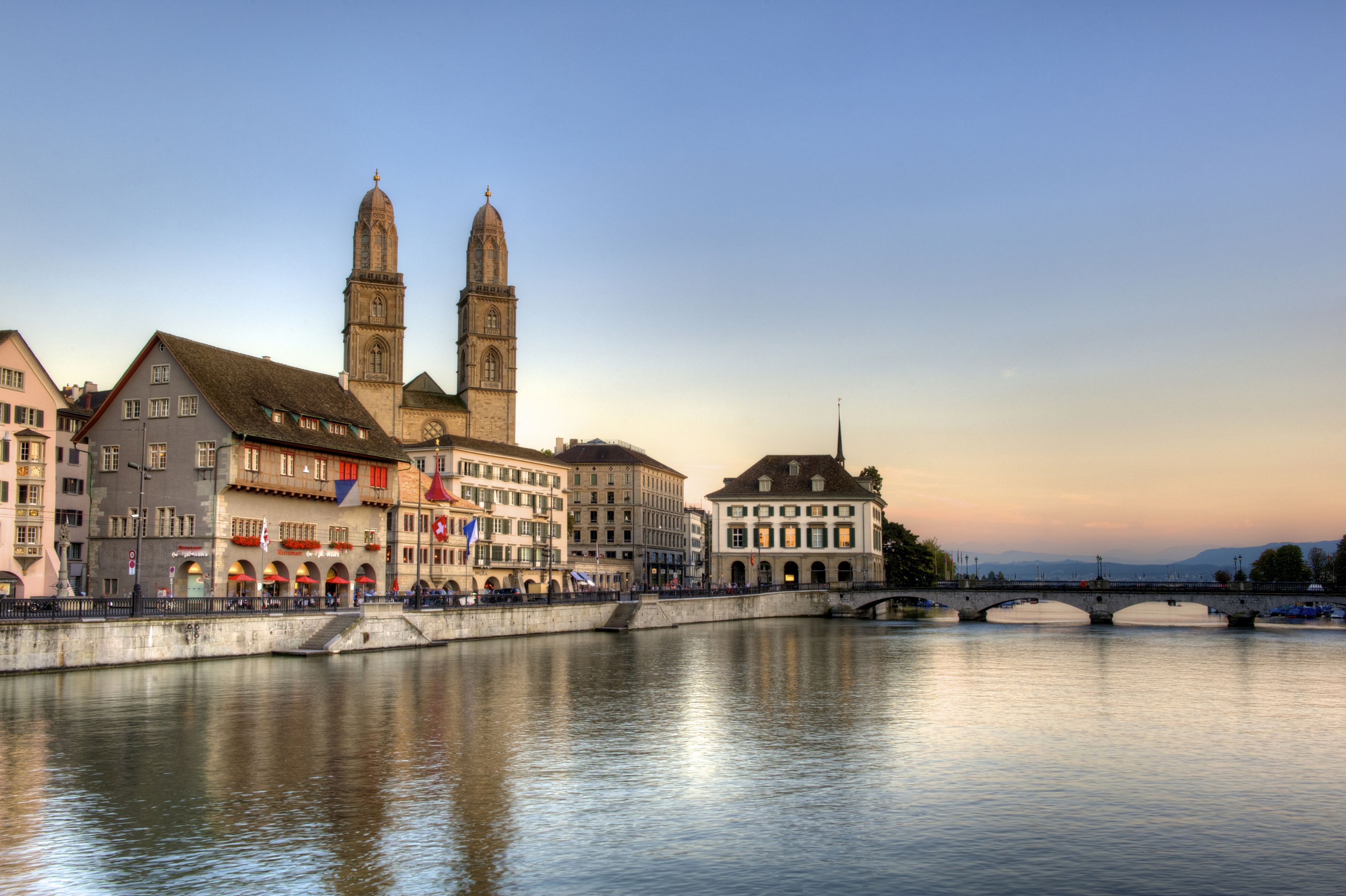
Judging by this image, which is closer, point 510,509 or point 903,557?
point 510,509

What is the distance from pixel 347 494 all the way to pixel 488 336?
198ft

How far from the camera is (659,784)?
870 inches

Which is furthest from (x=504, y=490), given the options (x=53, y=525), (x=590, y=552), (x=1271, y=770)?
(x=1271, y=770)

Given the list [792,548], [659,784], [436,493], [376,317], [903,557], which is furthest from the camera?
[903,557]

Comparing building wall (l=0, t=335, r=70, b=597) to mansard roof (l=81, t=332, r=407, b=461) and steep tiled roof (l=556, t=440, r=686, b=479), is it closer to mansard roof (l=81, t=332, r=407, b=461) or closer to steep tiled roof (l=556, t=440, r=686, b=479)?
mansard roof (l=81, t=332, r=407, b=461)

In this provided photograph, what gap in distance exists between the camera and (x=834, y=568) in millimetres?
109625

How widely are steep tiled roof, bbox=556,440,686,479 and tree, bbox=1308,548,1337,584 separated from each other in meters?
84.1

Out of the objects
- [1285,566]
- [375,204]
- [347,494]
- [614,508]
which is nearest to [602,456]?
[614,508]

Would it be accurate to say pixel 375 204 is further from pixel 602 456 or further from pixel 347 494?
pixel 347 494

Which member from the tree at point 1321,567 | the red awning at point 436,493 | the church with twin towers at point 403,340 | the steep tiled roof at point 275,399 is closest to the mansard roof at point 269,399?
the steep tiled roof at point 275,399

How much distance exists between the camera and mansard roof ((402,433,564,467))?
82938mm

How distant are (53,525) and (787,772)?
171 feet

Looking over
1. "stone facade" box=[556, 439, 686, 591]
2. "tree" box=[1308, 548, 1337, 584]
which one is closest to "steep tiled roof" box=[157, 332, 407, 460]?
"stone facade" box=[556, 439, 686, 591]

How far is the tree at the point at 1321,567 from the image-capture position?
13838 centimetres
